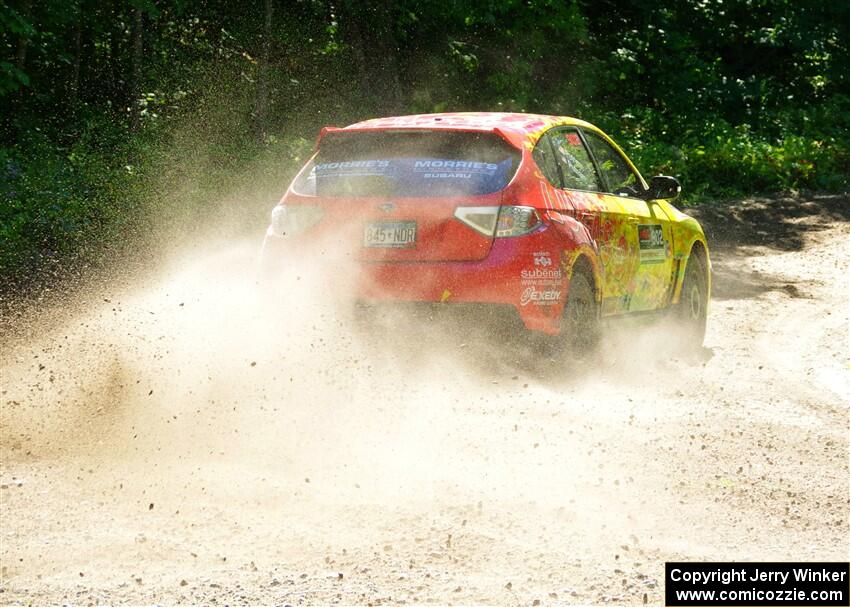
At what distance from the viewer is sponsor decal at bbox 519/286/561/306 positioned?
7.43 meters

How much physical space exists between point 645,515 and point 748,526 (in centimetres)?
45

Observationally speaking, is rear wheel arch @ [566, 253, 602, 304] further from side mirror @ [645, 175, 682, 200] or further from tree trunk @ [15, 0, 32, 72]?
tree trunk @ [15, 0, 32, 72]

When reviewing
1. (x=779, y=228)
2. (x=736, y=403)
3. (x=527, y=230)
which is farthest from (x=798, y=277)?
(x=527, y=230)

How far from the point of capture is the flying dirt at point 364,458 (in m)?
4.93

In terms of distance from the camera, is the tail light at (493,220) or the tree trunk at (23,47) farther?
the tree trunk at (23,47)

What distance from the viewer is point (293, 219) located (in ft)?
25.5

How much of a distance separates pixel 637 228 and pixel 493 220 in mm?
2013

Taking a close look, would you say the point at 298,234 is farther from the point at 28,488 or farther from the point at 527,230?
the point at 28,488

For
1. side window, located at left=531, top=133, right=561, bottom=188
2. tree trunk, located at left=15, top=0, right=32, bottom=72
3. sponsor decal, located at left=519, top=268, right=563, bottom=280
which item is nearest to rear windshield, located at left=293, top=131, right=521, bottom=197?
side window, located at left=531, top=133, right=561, bottom=188

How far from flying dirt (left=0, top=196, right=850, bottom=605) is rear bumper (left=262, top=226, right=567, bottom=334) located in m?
0.17

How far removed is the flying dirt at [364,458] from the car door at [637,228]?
34cm

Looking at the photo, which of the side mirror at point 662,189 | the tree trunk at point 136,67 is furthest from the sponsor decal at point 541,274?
the tree trunk at point 136,67

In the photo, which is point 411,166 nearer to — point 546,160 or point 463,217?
point 463,217

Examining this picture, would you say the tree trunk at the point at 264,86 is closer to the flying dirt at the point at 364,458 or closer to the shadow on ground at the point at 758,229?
the shadow on ground at the point at 758,229
